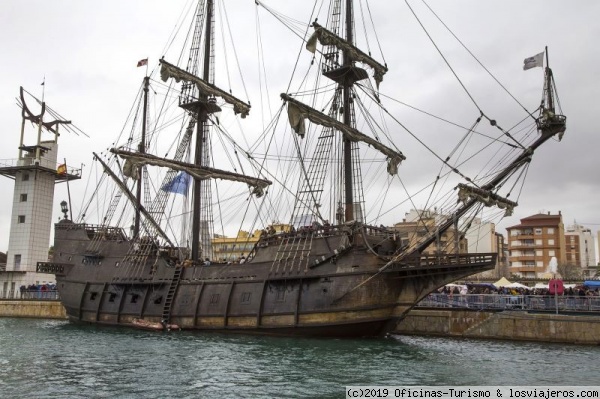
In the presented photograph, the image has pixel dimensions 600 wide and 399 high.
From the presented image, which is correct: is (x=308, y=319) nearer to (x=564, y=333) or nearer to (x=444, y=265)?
(x=444, y=265)

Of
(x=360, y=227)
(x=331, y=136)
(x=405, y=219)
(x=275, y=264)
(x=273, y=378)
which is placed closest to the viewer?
(x=273, y=378)

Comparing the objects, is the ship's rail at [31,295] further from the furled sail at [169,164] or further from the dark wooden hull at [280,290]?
the furled sail at [169,164]

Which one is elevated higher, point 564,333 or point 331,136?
point 331,136

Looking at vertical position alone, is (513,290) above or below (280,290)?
above

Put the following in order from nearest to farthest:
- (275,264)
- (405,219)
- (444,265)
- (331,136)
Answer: (444,265) → (275,264) → (331,136) → (405,219)

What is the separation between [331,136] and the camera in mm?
28719

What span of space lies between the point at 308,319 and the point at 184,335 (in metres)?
6.40

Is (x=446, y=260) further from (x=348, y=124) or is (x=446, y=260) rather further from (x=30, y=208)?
(x=30, y=208)

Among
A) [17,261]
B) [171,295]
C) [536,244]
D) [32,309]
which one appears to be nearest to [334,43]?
[171,295]

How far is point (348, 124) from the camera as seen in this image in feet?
94.3

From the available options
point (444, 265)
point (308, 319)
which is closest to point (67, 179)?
point (308, 319)

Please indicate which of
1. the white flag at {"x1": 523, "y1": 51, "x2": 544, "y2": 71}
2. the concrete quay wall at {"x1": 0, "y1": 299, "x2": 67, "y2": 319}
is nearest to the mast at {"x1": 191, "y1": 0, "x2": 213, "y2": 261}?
the concrete quay wall at {"x1": 0, "y1": 299, "x2": 67, "y2": 319}

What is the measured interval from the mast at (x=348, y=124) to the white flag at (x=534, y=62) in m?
9.38

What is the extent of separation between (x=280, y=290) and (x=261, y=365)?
7819mm
